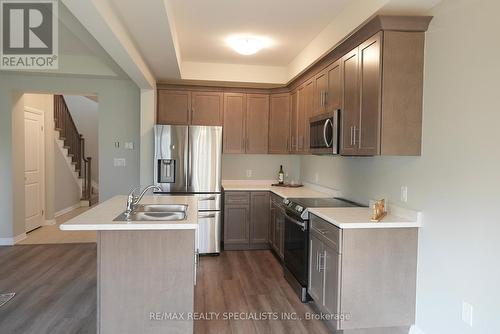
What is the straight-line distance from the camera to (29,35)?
356 centimetres

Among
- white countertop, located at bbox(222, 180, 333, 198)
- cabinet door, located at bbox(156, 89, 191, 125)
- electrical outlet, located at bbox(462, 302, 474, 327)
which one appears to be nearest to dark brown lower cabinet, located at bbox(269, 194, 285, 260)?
white countertop, located at bbox(222, 180, 333, 198)

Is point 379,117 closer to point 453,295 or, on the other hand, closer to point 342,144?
point 342,144

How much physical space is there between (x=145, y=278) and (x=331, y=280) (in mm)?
1380

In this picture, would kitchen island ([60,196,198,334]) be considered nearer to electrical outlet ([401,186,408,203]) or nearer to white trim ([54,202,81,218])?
electrical outlet ([401,186,408,203])

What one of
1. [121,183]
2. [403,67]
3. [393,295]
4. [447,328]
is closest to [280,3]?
[403,67]

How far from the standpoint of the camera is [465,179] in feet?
7.18

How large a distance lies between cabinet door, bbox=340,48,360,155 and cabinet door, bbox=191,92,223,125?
241 centimetres

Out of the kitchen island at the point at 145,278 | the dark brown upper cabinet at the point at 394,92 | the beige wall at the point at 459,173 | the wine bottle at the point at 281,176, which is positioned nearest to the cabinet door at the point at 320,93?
the dark brown upper cabinet at the point at 394,92

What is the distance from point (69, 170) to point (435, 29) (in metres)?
7.60

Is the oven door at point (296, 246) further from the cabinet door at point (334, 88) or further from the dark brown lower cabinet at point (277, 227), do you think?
the cabinet door at point (334, 88)

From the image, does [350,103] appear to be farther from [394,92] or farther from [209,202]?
[209,202]

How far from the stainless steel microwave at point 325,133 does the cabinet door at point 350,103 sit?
9cm

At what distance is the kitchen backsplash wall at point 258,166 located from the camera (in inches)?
220

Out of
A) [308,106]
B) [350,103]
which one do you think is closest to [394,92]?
[350,103]
